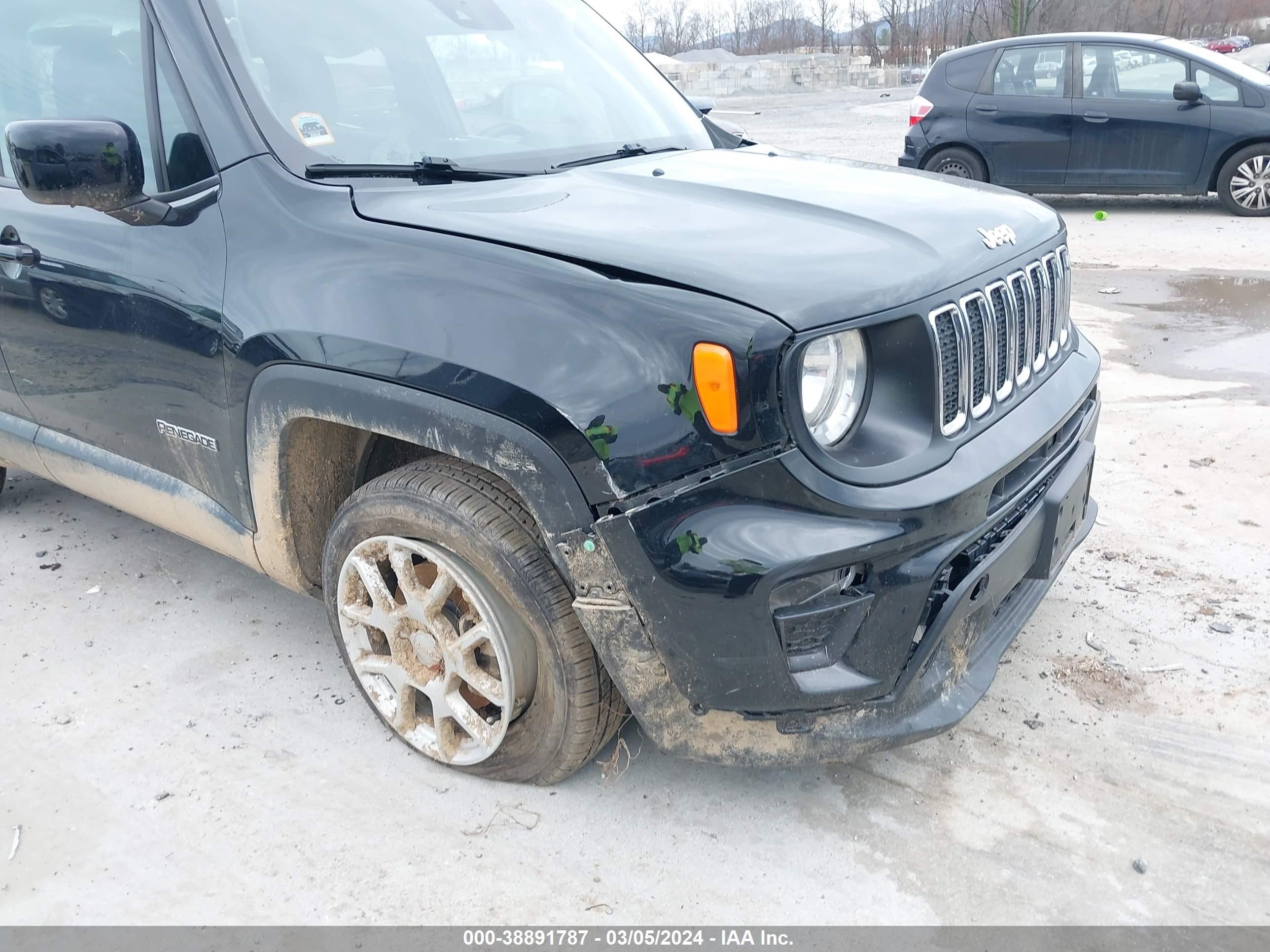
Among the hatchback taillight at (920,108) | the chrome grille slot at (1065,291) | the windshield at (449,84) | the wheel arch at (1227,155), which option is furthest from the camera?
the hatchback taillight at (920,108)

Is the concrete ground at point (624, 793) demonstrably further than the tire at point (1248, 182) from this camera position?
No

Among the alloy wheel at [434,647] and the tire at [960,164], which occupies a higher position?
the tire at [960,164]

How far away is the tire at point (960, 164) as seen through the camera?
10.2m

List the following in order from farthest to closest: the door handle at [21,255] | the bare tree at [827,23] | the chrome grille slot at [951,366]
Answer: the bare tree at [827,23] < the door handle at [21,255] < the chrome grille slot at [951,366]

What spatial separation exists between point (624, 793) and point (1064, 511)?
125 centimetres

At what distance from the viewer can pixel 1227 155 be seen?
30.9 ft

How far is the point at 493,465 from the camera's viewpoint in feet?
6.79

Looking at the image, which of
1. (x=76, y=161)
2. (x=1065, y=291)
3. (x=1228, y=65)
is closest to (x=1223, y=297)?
(x=1228, y=65)

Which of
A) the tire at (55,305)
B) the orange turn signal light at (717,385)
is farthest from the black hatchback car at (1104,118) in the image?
the orange turn signal light at (717,385)

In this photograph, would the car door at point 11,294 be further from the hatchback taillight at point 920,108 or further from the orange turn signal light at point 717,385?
the hatchback taillight at point 920,108

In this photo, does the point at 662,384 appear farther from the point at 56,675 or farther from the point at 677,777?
the point at 56,675

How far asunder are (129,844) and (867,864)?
1.68 metres

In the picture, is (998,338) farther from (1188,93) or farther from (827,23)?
(827,23)

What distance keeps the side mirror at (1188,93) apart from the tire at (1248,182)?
65 cm
